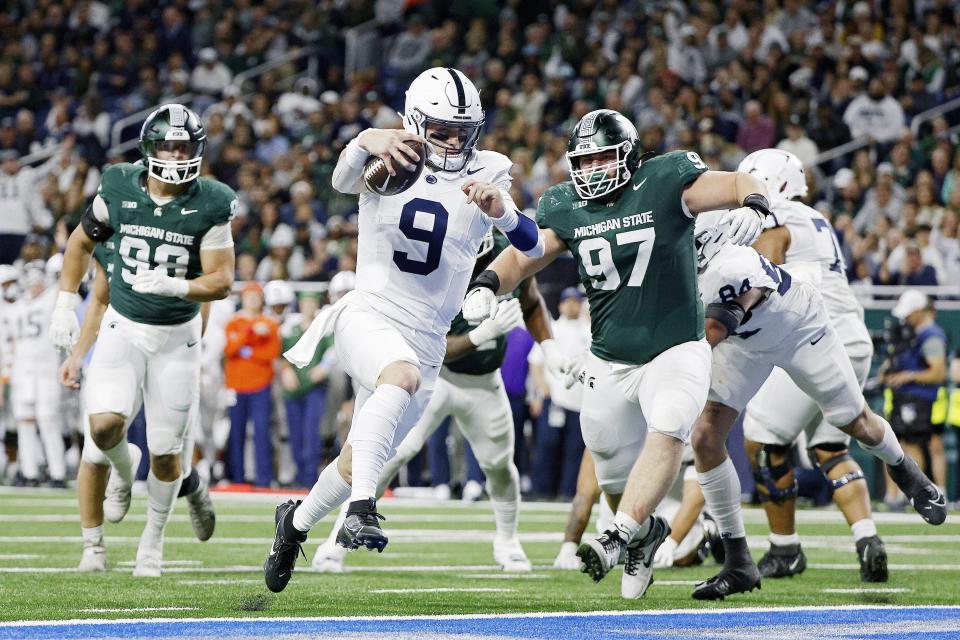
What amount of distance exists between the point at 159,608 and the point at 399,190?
1730 millimetres

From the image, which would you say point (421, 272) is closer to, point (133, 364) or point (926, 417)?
point (133, 364)

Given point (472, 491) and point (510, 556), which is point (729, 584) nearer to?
point (510, 556)

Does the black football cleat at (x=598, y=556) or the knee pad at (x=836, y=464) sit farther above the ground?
Result: the black football cleat at (x=598, y=556)

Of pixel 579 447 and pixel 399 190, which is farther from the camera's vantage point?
pixel 579 447

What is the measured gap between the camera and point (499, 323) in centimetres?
777

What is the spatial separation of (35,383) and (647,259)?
382 inches

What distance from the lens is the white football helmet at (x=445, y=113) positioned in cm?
591

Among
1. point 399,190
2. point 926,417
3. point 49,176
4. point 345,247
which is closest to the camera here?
point 399,190

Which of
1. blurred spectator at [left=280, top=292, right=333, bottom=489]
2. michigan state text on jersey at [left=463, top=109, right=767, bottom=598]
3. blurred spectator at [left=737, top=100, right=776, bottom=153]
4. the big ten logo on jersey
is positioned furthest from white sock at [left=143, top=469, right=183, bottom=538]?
blurred spectator at [left=737, top=100, right=776, bottom=153]

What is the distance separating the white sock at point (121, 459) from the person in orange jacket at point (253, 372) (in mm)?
6596

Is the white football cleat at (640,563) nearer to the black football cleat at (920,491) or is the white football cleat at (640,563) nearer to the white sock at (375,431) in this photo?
the white sock at (375,431)

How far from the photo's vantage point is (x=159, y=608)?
18.0 ft

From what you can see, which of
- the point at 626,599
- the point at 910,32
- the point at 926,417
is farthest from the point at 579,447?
the point at 626,599

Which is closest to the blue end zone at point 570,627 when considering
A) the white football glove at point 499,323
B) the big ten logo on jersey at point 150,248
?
the white football glove at point 499,323
